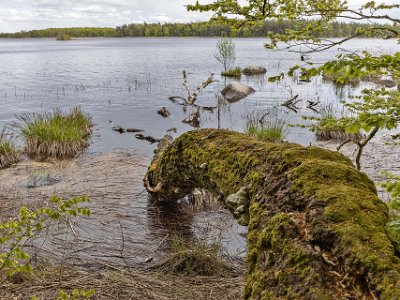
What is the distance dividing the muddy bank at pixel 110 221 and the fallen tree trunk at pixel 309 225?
237 cm

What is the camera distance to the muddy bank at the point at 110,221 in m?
5.87

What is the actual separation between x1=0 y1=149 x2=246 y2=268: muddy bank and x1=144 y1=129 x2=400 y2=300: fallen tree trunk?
2.37m

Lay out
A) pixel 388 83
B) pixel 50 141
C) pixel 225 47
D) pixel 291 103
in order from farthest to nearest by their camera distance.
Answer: pixel 388 83 < pixel 225 47 < pixel 291 103 < pixel 50 141

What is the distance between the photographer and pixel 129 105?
21391 millimetres

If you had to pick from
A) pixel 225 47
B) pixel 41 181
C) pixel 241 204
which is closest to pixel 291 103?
Answer: pixel 225 47

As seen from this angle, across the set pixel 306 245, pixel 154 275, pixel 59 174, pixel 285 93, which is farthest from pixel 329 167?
pixel 285 93

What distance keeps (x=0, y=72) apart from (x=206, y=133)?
37334 millimetres

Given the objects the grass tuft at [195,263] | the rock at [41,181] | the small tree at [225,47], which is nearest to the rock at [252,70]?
the small tree at [225,47]

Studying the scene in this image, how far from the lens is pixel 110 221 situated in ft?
23.0

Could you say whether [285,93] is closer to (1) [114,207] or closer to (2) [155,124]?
(2) [155,124]

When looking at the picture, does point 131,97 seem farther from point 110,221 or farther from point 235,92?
point 110,221

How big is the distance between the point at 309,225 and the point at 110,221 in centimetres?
495

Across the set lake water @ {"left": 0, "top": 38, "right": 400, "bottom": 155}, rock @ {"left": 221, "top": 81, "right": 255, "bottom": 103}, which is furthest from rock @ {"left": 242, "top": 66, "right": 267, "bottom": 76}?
rock @ {"left": 221, "top": 81, "right": 255, "bottom": 103}

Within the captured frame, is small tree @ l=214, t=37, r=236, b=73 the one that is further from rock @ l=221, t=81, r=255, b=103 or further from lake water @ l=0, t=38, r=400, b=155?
→ rock @ l=221, t=81, r=255, b=103
